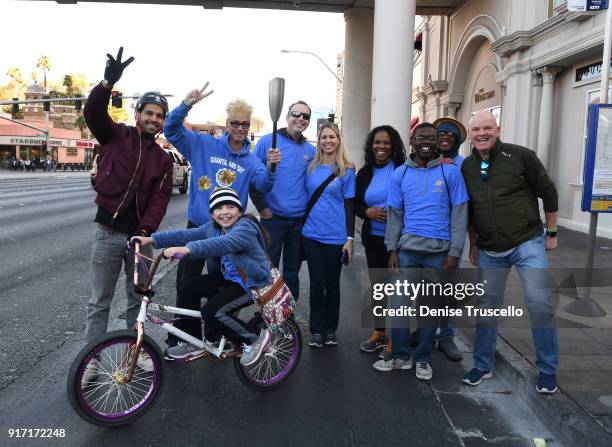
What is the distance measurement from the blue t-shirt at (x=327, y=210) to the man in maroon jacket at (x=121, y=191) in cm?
131

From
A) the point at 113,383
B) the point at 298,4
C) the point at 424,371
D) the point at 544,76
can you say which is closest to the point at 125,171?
the point at 113,383

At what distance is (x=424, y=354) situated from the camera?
4.09 metres

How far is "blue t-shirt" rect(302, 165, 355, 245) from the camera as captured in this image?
4.52 m

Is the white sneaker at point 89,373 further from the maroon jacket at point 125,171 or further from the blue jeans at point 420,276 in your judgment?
the blue jeans at point 420,276

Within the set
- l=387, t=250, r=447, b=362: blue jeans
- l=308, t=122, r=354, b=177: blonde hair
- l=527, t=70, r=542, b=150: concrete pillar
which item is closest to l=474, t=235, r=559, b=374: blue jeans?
l=387, t=250, r=447, b=362: blue jeans

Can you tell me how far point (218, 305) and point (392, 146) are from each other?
2051mm

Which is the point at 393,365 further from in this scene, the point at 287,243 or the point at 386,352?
the point at 287,243

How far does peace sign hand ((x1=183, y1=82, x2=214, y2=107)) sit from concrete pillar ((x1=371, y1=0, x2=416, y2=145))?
36.1 ft

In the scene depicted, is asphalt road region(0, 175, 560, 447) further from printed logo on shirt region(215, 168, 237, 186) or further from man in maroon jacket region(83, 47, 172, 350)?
printed logo on shirt region(215, 168, 237, 186)

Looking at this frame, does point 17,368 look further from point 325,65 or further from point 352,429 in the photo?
point 325,65

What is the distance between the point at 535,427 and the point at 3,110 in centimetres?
9747

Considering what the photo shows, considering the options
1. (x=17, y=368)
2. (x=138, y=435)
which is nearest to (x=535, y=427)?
(x=138, y=435)

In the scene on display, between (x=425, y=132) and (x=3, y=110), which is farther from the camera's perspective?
(x=3, y=110)

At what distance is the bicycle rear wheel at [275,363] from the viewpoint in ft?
12.1
